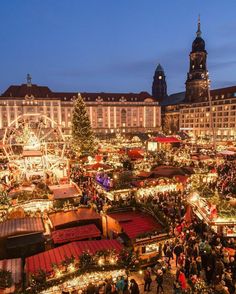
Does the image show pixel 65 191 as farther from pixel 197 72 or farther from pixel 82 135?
pixel 197 72

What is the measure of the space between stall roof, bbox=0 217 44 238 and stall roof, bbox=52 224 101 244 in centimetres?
84

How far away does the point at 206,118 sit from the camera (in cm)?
8031

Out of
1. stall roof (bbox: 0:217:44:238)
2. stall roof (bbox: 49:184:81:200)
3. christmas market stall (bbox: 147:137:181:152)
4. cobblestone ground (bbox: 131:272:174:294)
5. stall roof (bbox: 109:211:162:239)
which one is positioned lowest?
cobblestone ground (bbox: 131:272:174:294)

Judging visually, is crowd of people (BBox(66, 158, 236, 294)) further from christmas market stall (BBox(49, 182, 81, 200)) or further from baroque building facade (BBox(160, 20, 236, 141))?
baroque building facade (BBox(160, 20, 236, 141))

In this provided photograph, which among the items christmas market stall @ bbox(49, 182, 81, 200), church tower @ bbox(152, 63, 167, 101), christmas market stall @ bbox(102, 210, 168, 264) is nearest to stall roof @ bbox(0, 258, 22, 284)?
christmas market stall @ bbox(102, 210, 168, 264)

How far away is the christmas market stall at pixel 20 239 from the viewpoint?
10.3m

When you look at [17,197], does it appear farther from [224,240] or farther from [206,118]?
[206,118]

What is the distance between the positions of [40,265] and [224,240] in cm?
853

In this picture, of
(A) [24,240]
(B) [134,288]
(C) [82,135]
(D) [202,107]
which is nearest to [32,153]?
(A) [24,240]

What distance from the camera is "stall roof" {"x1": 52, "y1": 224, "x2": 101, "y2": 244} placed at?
1069 centimetres

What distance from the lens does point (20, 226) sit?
11234 millimetres

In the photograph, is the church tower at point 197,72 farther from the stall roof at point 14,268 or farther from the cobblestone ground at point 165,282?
the stall roof at point 14,268

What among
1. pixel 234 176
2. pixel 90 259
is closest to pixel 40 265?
pixel 90 259

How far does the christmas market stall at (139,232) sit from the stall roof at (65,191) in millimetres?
5659
